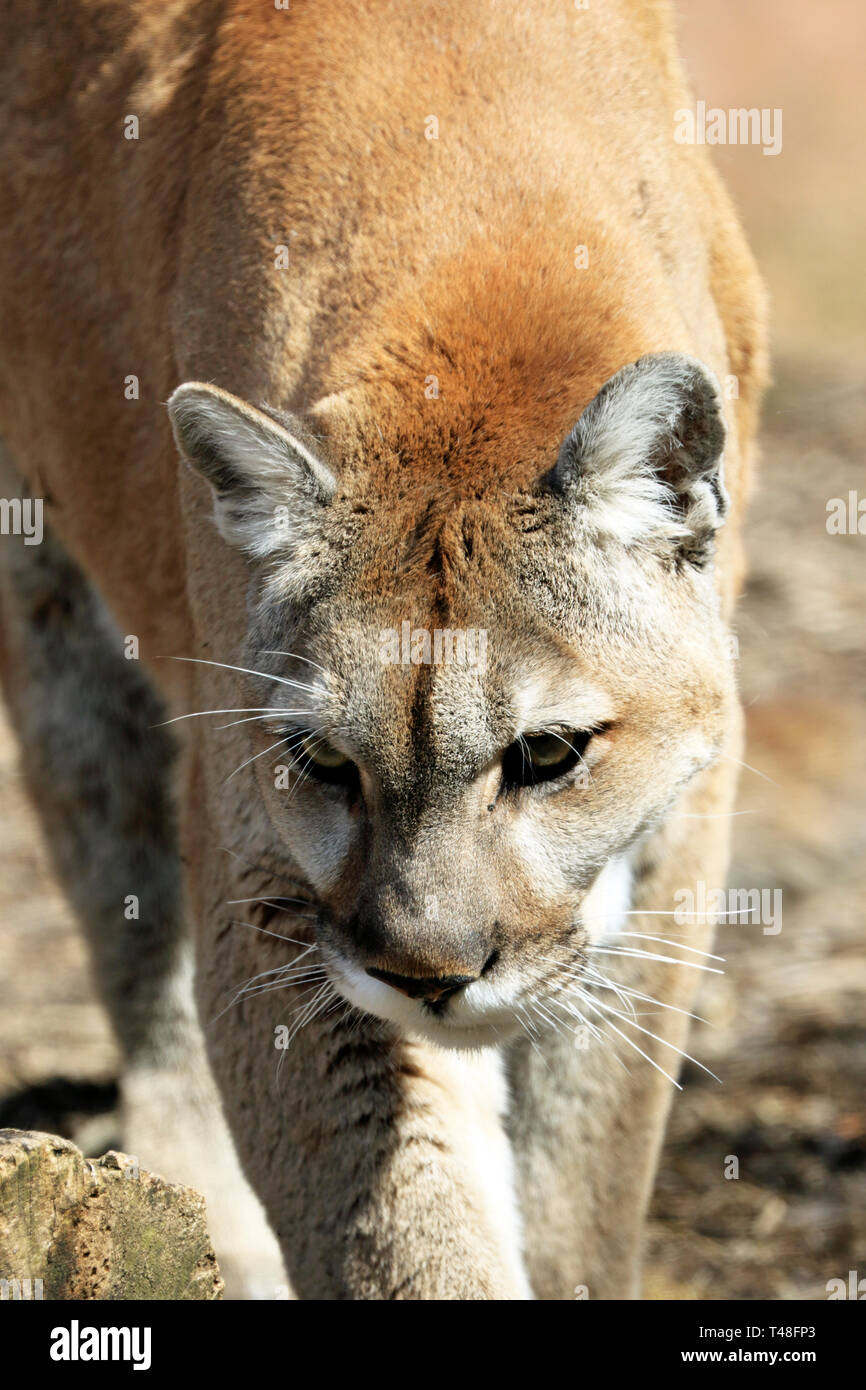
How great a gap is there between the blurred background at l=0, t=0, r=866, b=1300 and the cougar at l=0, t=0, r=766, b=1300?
90 cm

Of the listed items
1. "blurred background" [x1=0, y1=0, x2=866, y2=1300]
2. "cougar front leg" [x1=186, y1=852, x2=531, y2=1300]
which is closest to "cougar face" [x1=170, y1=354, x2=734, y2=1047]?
"cougar front leg" [x1=186, y1=852, x2=531, y2=1300]

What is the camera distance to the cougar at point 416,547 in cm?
333

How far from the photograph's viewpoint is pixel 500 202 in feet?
12.3

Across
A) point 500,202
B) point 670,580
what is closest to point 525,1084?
point 670,580

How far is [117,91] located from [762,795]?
4.06 metres

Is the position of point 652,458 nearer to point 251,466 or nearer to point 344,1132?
point 251,466

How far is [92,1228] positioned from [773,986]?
402 centimetres

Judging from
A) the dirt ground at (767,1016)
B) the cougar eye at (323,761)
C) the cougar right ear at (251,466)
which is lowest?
the dirt ground at (767,1016)

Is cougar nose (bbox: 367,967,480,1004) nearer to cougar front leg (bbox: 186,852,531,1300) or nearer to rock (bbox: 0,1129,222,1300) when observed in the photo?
cougar front leg (bbox: 186,852,531,1300)

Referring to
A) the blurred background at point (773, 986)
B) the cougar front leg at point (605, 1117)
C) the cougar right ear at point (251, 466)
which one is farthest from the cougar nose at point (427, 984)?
the blurred background at point (773, 986)

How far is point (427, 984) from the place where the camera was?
3.26 m

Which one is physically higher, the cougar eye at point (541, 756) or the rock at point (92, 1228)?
the cougar eye at point (541, 756)

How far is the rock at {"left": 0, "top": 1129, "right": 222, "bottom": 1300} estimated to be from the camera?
2939mm

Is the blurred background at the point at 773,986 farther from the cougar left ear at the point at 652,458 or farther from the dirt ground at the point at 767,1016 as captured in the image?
the cougar left ear at the point at 652,458
